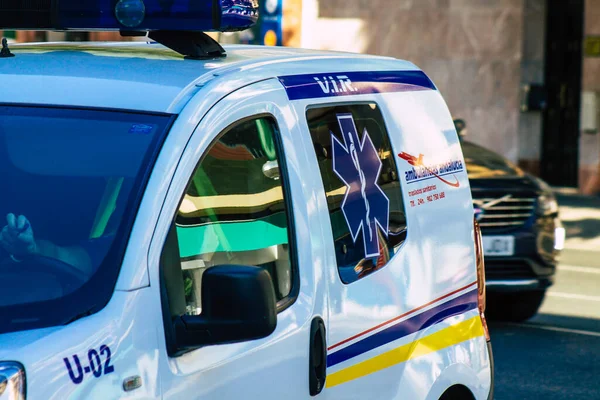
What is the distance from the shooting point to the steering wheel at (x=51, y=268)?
2932mm

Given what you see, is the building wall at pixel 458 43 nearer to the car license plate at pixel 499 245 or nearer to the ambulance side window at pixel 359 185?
the car license plate at pixel 499 245

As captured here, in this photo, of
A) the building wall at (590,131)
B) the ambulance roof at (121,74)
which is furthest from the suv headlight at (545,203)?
the building wall at (590,131)

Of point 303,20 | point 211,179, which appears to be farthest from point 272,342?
point 303,20

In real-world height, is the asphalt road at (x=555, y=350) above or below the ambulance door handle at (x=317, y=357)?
below

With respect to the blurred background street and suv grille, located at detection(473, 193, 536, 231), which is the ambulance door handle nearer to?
the blurred background street

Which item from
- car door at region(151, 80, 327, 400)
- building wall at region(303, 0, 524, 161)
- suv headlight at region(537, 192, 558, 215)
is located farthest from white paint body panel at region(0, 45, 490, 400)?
building wall at region(303, 0, 524, 161)

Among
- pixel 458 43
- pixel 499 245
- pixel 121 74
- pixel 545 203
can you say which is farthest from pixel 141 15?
pixel 458 43

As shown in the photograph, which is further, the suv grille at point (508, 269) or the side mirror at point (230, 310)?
the suv grille at point (508, 269)

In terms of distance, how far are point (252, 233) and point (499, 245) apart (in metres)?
6.15

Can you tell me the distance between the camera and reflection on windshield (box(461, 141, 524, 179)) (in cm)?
987

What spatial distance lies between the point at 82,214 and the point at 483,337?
6.68 feet

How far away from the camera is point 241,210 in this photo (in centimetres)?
350

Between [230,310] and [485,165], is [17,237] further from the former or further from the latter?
[485,165]

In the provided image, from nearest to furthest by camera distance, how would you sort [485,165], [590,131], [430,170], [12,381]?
[12,381] < [430,170] < [485,165] < [590,131]
